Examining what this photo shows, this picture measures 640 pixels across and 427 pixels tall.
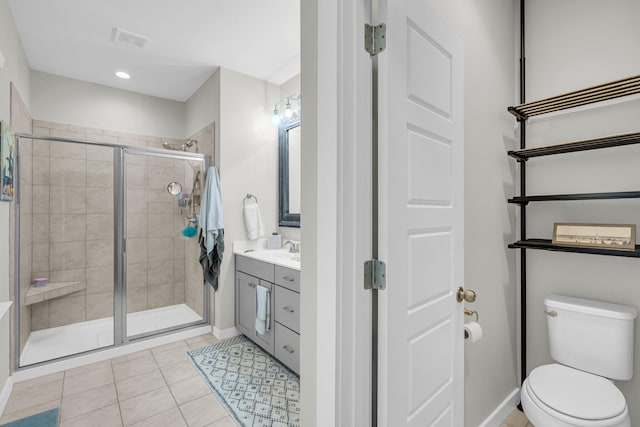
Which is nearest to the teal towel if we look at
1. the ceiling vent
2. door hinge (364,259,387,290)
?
the ceiling vent

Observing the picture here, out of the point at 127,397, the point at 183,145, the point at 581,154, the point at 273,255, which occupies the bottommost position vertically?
the point at 127,397

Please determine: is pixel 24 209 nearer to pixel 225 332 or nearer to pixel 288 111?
pixel 225 332

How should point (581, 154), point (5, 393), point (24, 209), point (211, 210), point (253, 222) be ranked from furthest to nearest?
point (253, 222) → point (211, 210) → point (24, 209) → point (5, 393) → point (581, 154)

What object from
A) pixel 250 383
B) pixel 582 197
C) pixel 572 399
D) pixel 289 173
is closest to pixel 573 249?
pixel 582 197

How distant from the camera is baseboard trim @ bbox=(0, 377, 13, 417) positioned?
1.86 m

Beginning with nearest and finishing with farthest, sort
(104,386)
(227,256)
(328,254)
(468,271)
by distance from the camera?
(328,254) → (468,271) → (104,386) → (227,256)

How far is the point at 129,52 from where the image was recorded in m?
2.64

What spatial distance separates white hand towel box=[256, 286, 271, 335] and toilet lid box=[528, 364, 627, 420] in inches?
65.9

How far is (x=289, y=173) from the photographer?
305 centimetres

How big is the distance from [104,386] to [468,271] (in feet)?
8.24

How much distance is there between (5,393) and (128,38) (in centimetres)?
267

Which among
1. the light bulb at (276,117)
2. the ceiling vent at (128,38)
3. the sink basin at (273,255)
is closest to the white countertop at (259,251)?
the sink basin at (273,255)

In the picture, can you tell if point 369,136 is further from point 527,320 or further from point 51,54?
point 51,54

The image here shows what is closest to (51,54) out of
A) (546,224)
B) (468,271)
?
(468,271)
